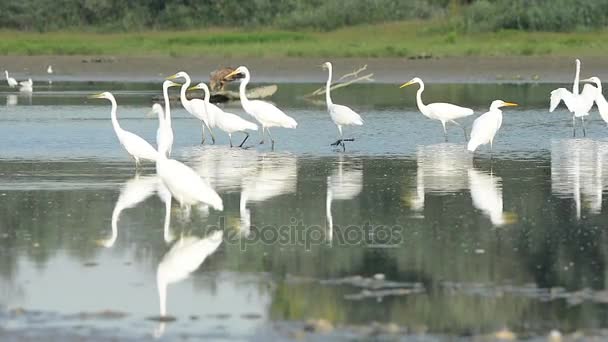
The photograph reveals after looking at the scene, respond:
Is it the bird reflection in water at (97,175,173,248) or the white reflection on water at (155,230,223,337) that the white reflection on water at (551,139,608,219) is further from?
the bird reflection in water at (97,175,173,248)

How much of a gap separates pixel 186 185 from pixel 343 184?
10.2 ft

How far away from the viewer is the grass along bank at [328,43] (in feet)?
114

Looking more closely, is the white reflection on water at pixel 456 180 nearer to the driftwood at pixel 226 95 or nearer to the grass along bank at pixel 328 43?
the driftwood at pixel 226 95

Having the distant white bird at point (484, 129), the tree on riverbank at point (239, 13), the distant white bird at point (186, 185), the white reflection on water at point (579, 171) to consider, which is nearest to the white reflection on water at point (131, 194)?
the distant white bird at point (186, 185)

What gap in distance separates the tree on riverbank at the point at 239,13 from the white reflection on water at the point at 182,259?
2941 centimetres

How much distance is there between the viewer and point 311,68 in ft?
112

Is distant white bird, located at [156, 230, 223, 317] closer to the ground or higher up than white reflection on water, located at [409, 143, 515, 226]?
closer to the ground

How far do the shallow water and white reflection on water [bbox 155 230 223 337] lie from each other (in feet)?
0.08

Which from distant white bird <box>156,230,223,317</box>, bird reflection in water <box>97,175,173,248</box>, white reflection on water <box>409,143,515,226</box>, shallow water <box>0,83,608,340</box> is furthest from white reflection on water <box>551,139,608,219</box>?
bird reflection in water <box>97,175,173,248</box>

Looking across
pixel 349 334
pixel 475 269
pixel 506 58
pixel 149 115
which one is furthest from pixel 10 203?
pixel 506 58

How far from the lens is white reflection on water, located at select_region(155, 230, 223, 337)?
834 centimetres

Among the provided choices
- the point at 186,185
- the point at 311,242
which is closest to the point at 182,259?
the point at 311,242

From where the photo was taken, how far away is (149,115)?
22312 millimetres

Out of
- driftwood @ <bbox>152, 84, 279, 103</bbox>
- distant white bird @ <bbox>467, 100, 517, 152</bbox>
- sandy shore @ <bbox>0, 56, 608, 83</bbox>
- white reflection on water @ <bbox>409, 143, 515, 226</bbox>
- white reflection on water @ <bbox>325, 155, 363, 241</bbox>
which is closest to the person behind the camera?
white reflection on water @ <bbox>409, 143, 515, 226</bbox>
